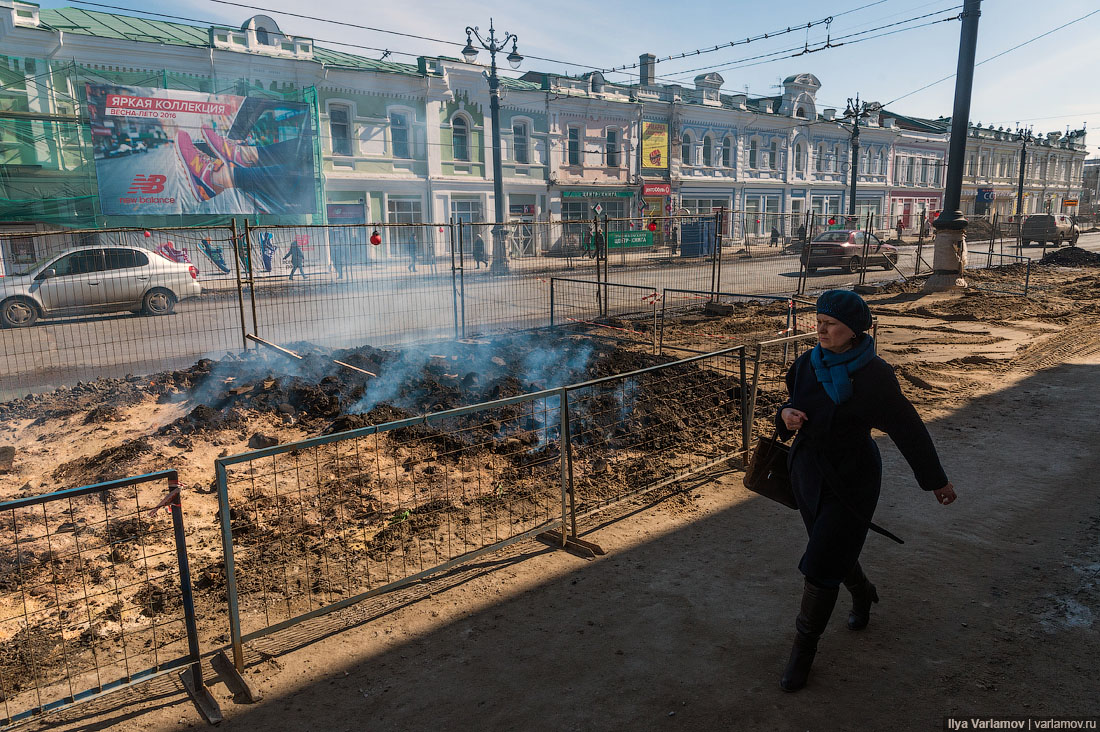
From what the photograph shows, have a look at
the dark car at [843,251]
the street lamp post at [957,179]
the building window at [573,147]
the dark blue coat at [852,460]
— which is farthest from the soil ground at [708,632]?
the building window at [573,147]

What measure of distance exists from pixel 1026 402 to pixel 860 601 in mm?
6320

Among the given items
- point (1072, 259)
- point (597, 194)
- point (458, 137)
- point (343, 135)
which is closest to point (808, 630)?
point (343, 135)

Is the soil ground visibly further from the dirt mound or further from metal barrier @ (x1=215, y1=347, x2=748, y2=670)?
the dirt mound

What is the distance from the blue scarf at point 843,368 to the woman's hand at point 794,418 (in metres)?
0.17

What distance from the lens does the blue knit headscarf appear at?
10.9ft

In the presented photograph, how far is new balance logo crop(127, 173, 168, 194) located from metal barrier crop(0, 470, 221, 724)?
2155 cm

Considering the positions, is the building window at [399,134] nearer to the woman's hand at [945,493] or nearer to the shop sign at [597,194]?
the shop sign at [597,194]

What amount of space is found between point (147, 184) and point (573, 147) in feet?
70.4

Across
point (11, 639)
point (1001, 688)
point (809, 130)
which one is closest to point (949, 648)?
point (1001, 688)

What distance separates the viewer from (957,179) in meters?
17.4

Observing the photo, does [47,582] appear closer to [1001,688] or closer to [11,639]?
[11,639]

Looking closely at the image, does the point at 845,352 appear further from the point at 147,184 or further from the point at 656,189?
the point at 656,189

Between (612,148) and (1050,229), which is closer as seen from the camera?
(612,148)

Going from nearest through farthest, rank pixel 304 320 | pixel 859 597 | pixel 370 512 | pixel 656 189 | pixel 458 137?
pixel 859 597
pixel 370 512
pixel 304 320
pixel 458 137
pixel 656 189
